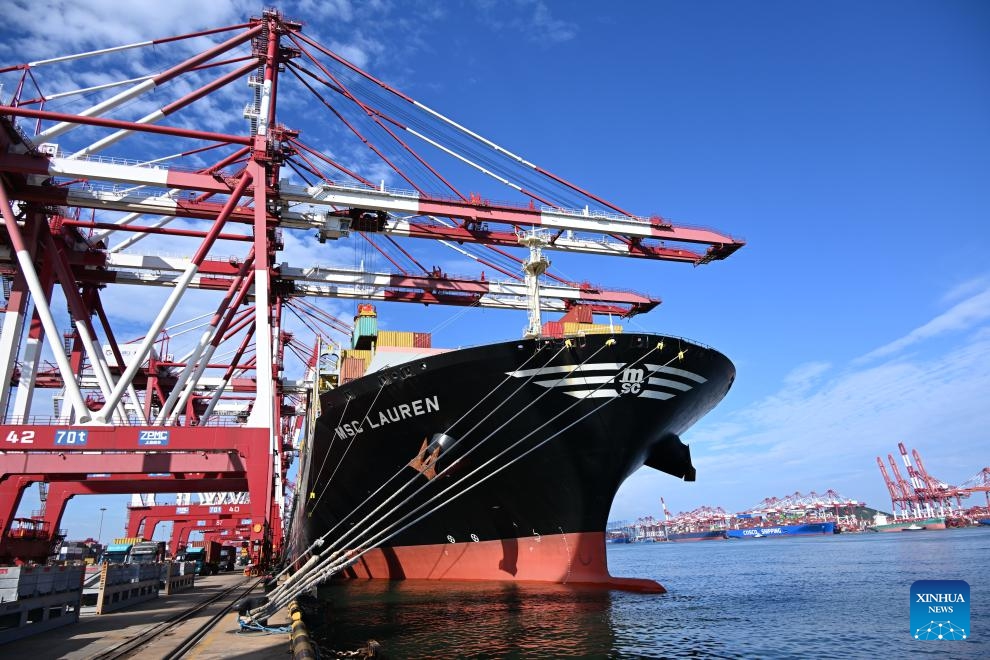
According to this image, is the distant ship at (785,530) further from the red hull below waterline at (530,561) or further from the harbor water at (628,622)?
the red hull below waterline at (530,561)

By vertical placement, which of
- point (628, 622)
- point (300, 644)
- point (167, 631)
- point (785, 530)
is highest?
point (300, 644)

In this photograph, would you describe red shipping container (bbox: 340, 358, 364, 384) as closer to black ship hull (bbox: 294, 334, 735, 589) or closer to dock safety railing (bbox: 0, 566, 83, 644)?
black ship hull (bbox: 294, 334, 735, 589)

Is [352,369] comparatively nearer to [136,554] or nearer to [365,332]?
[365,332]

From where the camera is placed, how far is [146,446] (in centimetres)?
1416

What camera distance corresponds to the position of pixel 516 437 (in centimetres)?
1708

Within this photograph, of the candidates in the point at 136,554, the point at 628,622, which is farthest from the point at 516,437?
the point at 136,554

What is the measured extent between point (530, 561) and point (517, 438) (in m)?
3.88

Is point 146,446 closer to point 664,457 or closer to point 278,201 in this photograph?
point 278,201

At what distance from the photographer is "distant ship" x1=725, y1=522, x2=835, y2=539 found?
398 ft

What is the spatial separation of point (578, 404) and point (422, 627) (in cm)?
659

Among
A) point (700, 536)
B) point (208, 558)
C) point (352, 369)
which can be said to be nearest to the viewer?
point (352, 369)

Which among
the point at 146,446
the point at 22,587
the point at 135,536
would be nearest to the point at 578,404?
the point at 146,446

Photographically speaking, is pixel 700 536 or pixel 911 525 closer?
pixel 911 525

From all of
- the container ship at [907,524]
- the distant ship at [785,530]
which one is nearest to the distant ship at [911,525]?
the container ship at [907,524]
